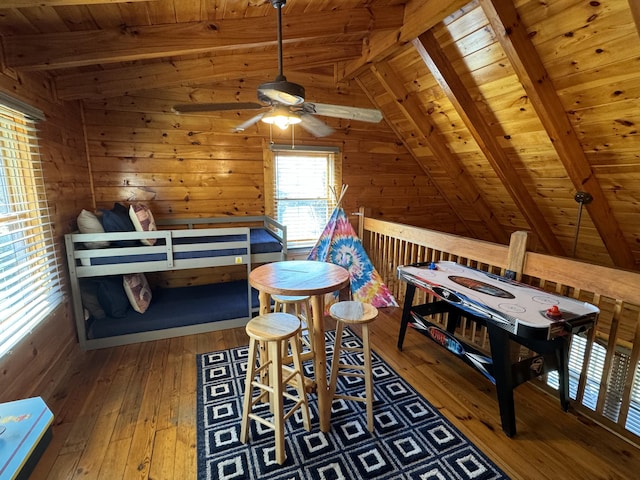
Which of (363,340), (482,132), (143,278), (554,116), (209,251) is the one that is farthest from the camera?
(482,132)

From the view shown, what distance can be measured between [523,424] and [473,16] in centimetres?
282

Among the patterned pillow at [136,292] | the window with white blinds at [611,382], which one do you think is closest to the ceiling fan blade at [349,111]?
the patterned pillow at [136,292]

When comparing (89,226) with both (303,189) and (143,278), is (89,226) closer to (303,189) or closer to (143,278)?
(143,278)

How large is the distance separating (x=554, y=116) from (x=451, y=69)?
0.96m

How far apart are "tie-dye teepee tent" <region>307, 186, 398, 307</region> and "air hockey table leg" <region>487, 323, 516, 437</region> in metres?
1.75

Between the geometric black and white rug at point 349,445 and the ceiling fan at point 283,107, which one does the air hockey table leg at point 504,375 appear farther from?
the ceiling fan at point 283,107

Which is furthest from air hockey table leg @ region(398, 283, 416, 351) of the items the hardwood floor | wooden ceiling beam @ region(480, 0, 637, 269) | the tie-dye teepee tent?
wooden ceiling beam @ region(480, 0, 637, 269)

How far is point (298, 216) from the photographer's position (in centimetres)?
407

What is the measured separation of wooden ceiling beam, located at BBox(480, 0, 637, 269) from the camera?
230cm

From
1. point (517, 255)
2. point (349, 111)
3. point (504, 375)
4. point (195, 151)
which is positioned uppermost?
point (349, 111)

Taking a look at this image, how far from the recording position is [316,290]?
1.69 metres

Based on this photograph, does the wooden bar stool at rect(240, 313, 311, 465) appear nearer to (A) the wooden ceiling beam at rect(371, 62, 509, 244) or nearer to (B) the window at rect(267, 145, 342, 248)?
(B) the window at rect(267, 145, 342, 248)

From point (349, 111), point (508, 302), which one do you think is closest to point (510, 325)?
point (508, 302)

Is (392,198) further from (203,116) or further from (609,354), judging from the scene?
(609,354)
